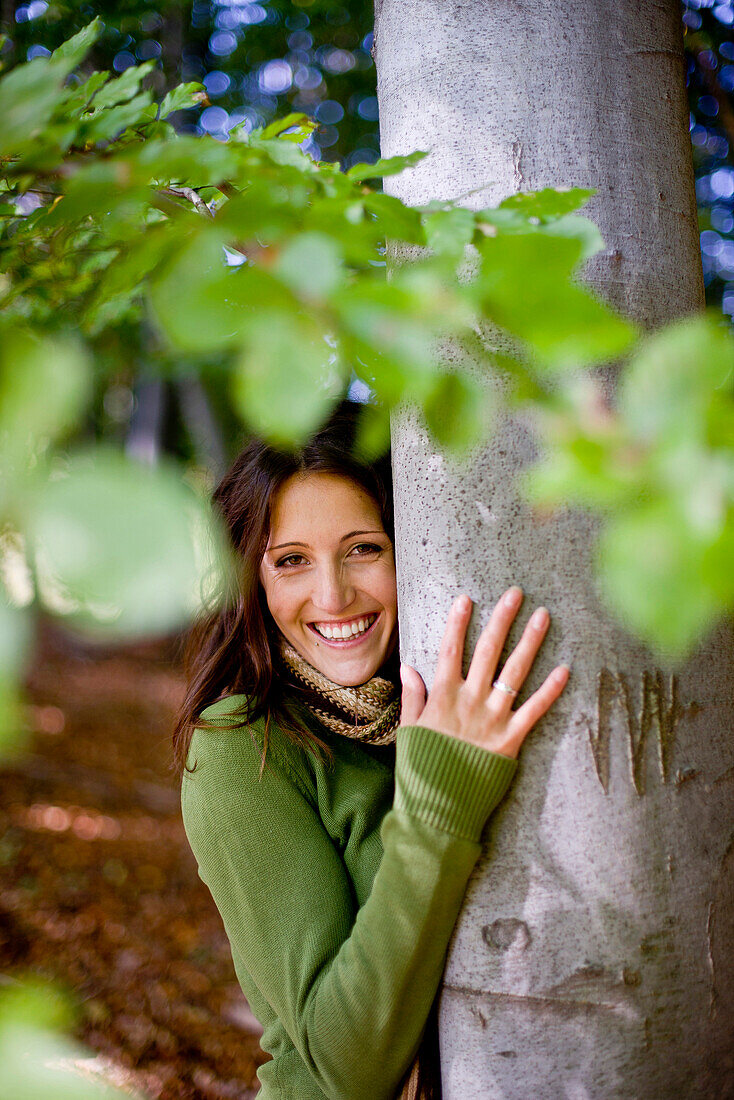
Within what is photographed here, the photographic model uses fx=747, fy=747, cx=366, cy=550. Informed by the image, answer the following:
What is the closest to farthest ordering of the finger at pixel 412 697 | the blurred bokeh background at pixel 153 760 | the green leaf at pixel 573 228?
the green leaf at pixel 573 228, the finger at pixel 412 697, the blurred bokeh background at pixel 153 760

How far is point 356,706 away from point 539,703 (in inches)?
36.8

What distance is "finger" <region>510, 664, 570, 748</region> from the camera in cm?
113

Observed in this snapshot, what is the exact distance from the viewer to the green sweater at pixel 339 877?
1.21 meters

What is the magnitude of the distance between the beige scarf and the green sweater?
2.9 inches

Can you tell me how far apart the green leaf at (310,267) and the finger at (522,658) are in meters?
0.72

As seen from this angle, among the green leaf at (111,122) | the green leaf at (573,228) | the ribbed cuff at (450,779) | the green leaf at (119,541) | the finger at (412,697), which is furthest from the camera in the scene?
the finger at (412,697)

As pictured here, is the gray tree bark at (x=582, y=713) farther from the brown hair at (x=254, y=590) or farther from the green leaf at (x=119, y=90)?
the brown hair at (x=254, y=590)

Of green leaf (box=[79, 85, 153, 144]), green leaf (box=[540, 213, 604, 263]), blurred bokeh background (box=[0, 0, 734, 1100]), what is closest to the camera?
green leaf (box=[540, 213, 604, 263])

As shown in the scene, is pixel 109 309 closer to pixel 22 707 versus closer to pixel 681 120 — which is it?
pixel 681 120

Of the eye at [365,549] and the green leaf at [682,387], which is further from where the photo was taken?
the eye at [365,549]

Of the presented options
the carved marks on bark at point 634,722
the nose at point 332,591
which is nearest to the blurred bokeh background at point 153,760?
the nose at point 332,591

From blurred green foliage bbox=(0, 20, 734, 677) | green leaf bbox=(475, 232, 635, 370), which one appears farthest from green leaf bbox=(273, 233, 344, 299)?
green leaf bbox=(475, 232, 635, 370)

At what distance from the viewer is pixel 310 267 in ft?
1.72

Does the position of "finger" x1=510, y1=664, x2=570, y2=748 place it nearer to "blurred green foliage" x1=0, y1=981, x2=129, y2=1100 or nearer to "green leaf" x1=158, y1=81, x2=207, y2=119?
"blurred green foliage" x1=0, y1=981, x2=129, y2=1100
